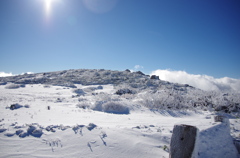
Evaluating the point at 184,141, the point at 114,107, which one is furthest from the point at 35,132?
the point at 114,107

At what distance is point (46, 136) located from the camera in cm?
346

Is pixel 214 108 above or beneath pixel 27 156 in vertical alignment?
above

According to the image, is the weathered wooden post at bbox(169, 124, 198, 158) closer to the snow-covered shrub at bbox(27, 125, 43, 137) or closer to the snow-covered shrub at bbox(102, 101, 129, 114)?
the snow-covered shrub at bbox(27, 125, 43, 137)

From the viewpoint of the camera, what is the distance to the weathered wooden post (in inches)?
88.7

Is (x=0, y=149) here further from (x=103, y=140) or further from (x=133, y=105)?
(x=133, y=105)

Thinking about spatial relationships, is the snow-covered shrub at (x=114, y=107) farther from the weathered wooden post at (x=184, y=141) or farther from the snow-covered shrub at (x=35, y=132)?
the weathered wooden post at (x=184, y=141)

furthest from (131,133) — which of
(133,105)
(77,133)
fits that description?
(133,105)

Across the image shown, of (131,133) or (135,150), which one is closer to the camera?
(135,150)

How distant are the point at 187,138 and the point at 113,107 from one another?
626 centimetres

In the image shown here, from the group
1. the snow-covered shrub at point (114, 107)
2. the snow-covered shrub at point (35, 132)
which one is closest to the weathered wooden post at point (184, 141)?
the snow-covered shrub at point (35, 132)

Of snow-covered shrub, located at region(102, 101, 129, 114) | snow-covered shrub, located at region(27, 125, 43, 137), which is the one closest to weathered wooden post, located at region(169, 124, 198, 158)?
snow-covered shrub, located at region(27, 125, 43, 137)

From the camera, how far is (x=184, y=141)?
7.51ft

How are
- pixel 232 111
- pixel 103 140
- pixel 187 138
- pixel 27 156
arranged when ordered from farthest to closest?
pixel 232 111 → pixel 103 140 → pixel 27 156 → pixel 187 138

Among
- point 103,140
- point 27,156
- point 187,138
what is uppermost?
point 187,138
